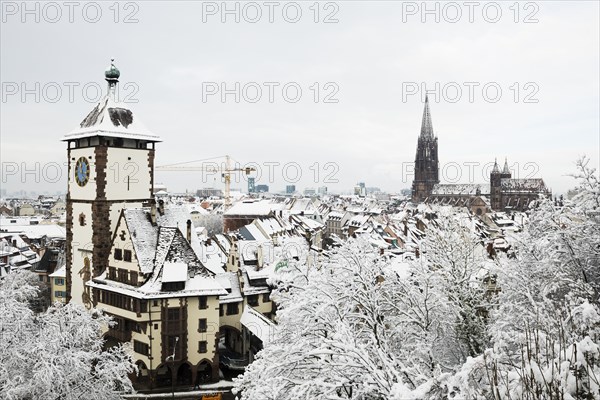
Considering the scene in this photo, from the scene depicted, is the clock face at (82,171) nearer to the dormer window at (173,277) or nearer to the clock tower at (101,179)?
the clock tower at (101,179)

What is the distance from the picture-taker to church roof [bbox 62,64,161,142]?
37.4m

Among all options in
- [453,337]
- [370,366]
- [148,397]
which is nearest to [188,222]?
[148,397]

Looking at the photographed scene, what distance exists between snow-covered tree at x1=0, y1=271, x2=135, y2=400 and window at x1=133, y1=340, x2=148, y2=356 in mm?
9088

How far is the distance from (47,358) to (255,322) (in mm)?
19374

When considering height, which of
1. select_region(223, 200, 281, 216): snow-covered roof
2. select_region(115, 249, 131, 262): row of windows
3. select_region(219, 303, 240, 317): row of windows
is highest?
select_region(223, 200, 281, 216): snow-covered roof

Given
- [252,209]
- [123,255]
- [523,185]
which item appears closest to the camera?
[123,255]

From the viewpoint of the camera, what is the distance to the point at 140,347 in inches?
1321

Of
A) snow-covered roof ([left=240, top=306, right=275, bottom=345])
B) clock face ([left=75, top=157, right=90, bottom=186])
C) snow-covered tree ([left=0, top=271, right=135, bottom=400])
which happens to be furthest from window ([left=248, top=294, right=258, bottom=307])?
snow-covered tree ([left=0, top=271, right=135, bottom=400])

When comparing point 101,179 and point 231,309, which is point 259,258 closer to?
point 231,309

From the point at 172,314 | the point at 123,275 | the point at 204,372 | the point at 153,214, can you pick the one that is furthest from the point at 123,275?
the point at 204,372

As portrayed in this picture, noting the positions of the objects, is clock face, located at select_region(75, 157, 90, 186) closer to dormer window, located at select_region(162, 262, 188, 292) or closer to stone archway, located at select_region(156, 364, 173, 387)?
dormer window, located at select_region(162, 262, 188, 292)

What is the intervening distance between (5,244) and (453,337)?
243ft

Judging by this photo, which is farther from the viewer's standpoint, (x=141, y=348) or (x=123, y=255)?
(x=123, y=255)

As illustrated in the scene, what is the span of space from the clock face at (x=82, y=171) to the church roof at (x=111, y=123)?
1.94 meters
